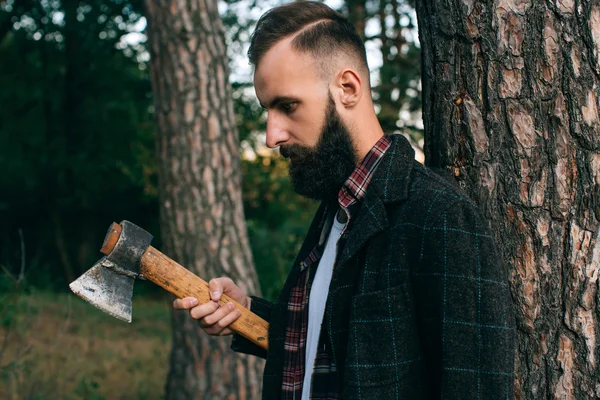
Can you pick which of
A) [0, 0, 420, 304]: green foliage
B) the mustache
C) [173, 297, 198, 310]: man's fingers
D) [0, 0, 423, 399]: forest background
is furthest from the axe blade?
[0, 0, 420, 304]: green foliage

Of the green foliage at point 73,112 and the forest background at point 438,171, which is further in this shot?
the green foliage at point 73,112

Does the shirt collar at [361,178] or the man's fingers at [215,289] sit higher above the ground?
the shirt collar at [361,178]

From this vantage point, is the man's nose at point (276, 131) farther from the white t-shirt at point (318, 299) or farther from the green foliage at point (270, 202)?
the green foliage at point (270, 202)

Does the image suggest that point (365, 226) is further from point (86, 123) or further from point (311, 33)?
point (86, 123)

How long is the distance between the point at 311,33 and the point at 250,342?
1263mm

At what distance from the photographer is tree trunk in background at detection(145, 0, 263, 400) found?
4891mm

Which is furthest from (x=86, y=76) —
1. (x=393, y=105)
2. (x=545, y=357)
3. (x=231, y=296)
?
(x=545, y=357)

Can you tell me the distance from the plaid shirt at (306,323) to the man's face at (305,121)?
0.06m

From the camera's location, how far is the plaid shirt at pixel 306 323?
1.96 metres

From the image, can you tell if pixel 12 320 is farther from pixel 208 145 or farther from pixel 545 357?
pixel 545 357

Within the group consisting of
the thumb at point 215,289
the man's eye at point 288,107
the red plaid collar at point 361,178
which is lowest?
the thumb at point 215,289

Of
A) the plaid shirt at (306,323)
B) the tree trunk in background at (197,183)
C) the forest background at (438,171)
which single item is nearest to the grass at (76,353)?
the forest background at (438,171)

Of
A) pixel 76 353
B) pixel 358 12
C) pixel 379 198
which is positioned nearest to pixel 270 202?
pixel 358 12

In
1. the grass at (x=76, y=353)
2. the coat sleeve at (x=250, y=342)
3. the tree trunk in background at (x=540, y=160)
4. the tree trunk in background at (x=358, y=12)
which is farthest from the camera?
the tree trunk in background at (x=358, y=12)
